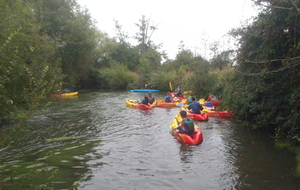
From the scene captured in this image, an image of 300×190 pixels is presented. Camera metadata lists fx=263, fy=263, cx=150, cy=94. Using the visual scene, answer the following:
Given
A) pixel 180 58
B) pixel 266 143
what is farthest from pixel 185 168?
pixel 180 58

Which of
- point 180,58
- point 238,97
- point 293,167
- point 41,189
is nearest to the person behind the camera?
point 41,189

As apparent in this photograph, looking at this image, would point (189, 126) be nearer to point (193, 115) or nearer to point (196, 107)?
point (193, 115)

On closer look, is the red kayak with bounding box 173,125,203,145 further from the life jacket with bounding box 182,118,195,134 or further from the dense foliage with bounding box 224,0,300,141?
the dense foliage with bounding box 224,0,300,141

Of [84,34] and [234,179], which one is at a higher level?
[84,34]

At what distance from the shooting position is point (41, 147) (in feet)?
24.8

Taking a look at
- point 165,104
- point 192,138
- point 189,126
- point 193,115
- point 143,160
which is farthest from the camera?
point 165,104

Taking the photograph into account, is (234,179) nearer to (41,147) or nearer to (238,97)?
(238,97)

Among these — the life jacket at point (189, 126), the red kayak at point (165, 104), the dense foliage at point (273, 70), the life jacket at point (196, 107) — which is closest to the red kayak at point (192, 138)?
the life jacket at point (189, 126)

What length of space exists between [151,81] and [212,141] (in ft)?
76.0

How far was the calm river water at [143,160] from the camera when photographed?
5.27 metres

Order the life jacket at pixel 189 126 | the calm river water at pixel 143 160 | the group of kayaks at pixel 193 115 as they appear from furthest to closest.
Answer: the life jacket at pixel 189 126 < the group of kayaks at pixel 193 115 < the calm river water at pixel 143 160

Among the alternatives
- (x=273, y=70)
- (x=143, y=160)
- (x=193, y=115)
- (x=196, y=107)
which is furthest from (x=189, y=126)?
(x=196, y=107)

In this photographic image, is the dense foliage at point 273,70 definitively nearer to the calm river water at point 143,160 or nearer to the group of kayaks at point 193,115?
the calm river water at point 143,160

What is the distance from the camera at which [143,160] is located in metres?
6.71
